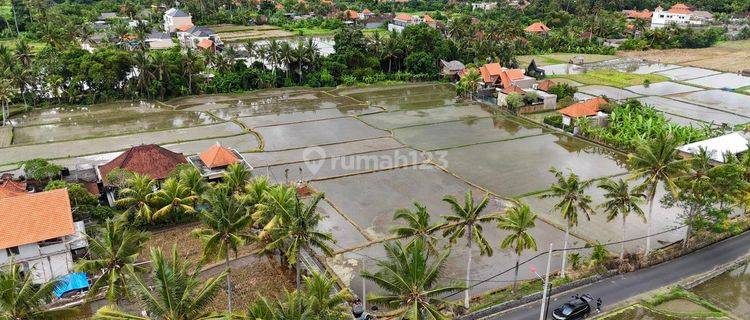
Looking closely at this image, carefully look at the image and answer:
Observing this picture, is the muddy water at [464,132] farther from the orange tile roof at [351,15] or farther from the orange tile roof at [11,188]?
the orange tile roof at [351,15]

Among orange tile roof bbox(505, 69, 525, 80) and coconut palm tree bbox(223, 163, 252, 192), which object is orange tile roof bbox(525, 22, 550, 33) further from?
coconut palm tree bbox(223, 163, 252, 192)

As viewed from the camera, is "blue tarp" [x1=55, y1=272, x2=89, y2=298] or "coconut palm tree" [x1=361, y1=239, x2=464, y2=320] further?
"blue tarp" [x1=55, y1=272, x2=89, y2=298]

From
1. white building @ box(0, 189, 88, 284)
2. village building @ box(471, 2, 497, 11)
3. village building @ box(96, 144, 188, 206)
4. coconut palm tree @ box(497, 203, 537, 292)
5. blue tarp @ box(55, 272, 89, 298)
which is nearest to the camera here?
coconut palm tree @ box(497, 203, 537, 292)

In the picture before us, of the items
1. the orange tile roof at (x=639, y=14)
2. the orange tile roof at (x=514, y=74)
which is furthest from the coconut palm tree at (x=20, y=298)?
the orange tile roof at (x=639, y=14)

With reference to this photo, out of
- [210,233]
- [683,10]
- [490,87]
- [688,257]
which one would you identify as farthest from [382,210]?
[683,10]

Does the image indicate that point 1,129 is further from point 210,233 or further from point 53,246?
point 210,233

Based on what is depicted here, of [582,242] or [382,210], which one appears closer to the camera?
[582,242]

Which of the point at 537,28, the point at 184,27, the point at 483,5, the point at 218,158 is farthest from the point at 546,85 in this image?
the point at 483,5

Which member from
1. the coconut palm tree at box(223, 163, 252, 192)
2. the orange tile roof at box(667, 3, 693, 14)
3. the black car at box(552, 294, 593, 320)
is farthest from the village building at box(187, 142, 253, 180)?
the orange tile roof at box(667, 3, 693, 14)
